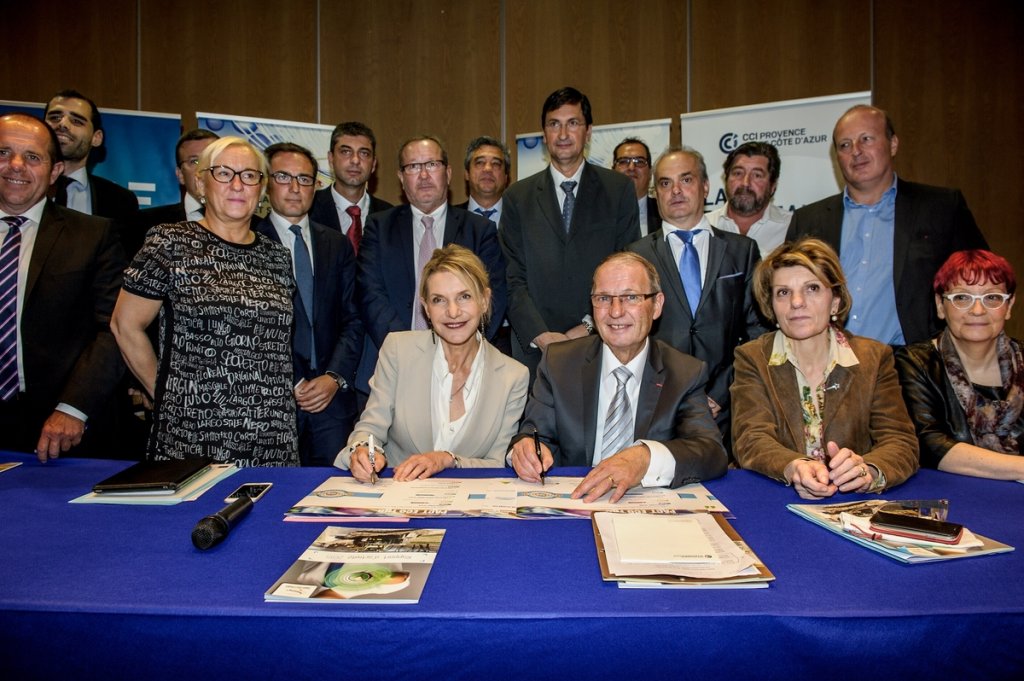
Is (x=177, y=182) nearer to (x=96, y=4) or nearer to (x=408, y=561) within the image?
(x=96, y=4)

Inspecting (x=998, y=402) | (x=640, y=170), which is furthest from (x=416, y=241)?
(x=998, y=402)

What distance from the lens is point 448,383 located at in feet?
8.46

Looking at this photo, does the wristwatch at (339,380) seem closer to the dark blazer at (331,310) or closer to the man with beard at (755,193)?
the dark blazer at (331,310)

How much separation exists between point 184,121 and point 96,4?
1.32 meters

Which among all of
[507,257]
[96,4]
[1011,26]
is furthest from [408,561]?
[96,4]

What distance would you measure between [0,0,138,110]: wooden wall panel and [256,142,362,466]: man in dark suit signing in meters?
3.82

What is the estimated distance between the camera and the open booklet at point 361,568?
1.19 m

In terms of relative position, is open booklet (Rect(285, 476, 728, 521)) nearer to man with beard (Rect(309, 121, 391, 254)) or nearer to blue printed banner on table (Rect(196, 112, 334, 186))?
man with beard (Rect(309, 121, 391, 254))

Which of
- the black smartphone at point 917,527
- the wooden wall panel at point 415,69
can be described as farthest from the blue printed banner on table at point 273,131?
the black smartphone at point 917,527

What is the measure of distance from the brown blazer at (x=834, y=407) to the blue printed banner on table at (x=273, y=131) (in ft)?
15.4

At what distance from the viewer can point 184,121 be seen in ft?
20.9

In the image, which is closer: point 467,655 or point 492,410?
point 467,655

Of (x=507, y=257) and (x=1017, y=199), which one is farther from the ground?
(x=1017, y=199)

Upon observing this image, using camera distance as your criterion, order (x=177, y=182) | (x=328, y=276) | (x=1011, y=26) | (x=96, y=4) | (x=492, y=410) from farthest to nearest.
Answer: (x=96, y=4) < (x=177, y=182) < (x=1011, y=26) < (x=328, y=276) < (x=492, y=410)
